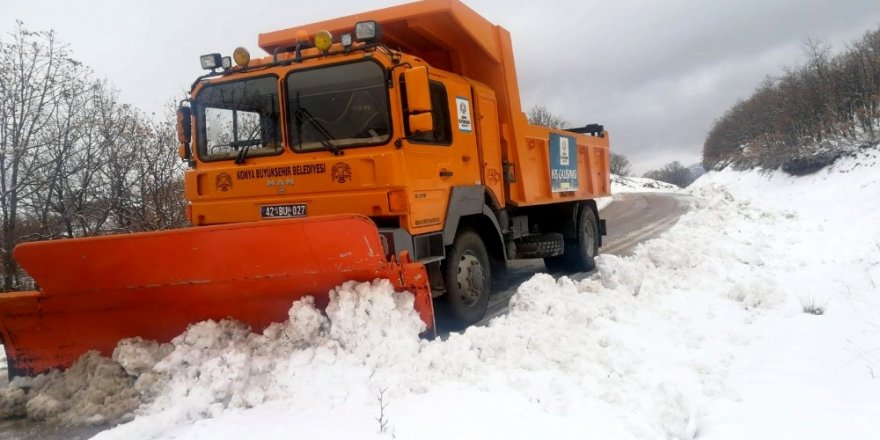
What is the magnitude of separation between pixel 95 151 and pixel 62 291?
8033mm

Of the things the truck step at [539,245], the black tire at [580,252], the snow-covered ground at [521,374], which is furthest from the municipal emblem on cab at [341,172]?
the black tire at [580,252]

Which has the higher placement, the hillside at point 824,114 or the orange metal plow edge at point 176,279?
the hillside at point 824,114

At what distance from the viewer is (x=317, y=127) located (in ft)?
16.6

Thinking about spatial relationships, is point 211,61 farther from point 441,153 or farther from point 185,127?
point 441,153

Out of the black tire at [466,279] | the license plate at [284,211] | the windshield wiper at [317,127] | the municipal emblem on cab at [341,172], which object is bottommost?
the black tire at [466,279]

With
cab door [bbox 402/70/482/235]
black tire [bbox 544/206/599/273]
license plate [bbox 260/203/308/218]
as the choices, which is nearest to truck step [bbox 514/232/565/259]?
black tire [bbox 544/206/599/273]

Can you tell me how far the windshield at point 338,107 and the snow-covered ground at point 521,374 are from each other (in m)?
1.55

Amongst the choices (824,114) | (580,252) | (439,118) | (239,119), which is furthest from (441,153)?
(824,114)

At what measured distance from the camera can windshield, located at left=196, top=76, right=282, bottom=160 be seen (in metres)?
5.24

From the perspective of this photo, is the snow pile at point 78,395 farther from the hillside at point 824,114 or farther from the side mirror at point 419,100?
the hillside at point 824,114

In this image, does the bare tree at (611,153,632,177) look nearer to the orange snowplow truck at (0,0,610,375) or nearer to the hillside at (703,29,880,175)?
the hillside at (703,29,880,175)

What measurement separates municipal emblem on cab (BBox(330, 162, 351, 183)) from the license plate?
407 millimetres

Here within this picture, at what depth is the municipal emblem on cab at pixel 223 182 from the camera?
5.30m

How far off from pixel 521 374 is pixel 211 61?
4163 millimetres
